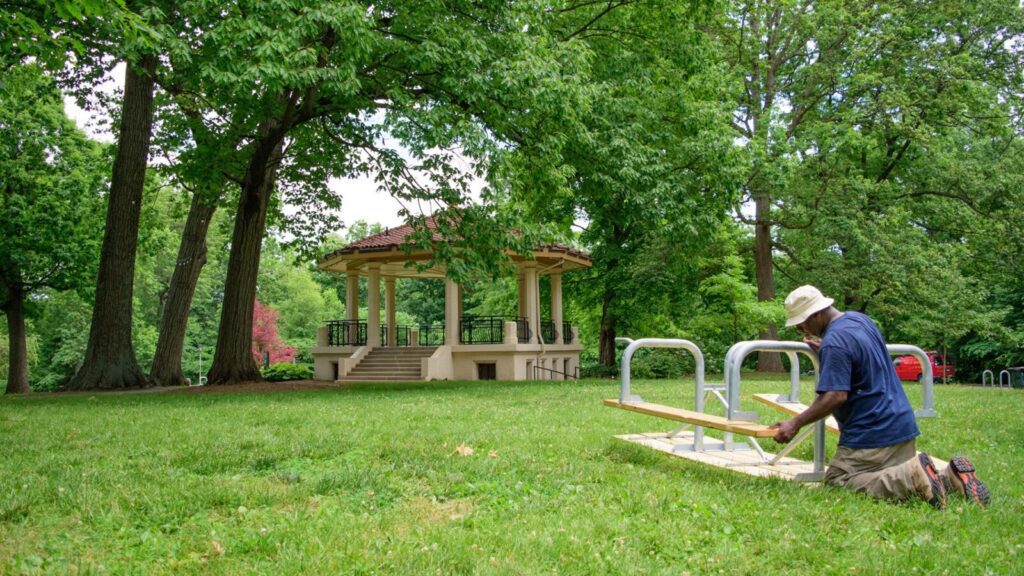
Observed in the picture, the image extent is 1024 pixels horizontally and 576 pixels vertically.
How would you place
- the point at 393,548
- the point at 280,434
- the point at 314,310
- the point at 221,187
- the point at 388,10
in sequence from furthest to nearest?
the point at 314,310 < the point at 221,187 < the point at 388,10 < the point at 280,434 < the point at 393,548

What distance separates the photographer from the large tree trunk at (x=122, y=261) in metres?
17.5

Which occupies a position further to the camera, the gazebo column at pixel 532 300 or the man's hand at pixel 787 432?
the gazebo column at pixel 532 300

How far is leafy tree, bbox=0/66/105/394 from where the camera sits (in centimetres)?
2498

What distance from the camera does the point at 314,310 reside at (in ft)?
185

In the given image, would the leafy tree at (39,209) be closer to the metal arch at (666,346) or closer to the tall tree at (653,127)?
the tall tree at (653,127)

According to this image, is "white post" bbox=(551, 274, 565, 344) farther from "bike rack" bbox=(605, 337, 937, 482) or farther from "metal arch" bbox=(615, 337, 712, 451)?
"metal arch" bbox=(615, 337, 712, 451)

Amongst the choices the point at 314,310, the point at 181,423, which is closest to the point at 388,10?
the point at 181,423

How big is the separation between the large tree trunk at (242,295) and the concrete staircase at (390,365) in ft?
16.4

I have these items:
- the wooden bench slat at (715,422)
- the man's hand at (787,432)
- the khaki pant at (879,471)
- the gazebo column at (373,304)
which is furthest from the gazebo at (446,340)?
the man's hand at (787,432)

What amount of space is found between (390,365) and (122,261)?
357 inches

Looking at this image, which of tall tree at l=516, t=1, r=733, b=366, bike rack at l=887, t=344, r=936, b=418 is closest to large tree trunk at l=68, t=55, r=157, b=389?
tall tree at l=516, t=1, r=733, b=366

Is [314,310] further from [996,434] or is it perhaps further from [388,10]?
[996,434]

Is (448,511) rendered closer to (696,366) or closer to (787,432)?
(787,432)

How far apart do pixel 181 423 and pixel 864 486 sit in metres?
7.50
